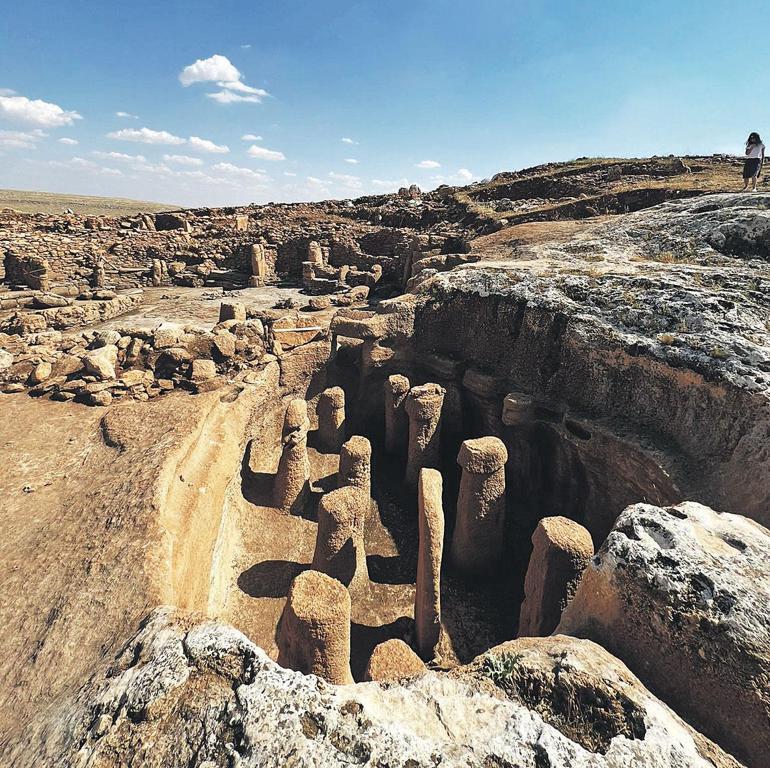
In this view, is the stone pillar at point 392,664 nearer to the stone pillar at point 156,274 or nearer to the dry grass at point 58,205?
the stone pillar at point 156,274

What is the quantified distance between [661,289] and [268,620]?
7.55 m

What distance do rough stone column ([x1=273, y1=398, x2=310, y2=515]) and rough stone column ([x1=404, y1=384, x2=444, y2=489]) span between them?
76.9 inches

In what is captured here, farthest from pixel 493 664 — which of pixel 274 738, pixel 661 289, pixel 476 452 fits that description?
pixel 661 289

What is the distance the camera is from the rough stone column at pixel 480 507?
6179mm

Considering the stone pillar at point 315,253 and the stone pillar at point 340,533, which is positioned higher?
the stone pillar at point 315,253

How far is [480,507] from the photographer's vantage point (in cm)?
635

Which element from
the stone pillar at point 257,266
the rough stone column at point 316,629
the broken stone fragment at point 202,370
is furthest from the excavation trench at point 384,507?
the stone pillar at point 257,266

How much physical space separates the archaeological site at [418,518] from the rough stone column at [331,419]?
63 mm

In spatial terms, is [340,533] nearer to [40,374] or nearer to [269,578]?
[269,578]

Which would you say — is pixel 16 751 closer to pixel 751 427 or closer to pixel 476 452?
pixel 476 452

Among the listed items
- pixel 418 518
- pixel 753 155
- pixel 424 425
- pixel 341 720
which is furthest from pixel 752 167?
pixel 341 720

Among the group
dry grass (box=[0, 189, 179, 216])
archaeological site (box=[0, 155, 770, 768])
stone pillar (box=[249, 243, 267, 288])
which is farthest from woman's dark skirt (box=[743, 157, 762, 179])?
dry grass (box=[0, 189, 179, 216])

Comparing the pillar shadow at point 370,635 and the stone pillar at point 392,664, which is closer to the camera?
the stone pillar at point 392,664

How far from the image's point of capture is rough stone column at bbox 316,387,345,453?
8.76 metres
